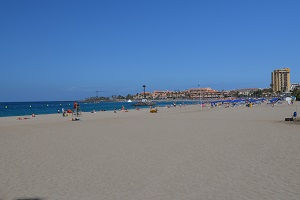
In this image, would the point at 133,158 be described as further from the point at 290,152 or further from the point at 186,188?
the point at 290,152

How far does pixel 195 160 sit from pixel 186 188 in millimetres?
2699

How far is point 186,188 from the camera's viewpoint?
19.5ft

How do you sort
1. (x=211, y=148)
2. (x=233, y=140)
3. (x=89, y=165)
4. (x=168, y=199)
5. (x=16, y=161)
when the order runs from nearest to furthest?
(x=168, y=199)
(x=89, y=165)
(x=16, y=161)
(x=211, y=148)
(x=233, y=140)

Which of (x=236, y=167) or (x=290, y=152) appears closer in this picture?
(x=236, y=167)

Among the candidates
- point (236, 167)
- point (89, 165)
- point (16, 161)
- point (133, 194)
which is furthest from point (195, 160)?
point (16, 161)

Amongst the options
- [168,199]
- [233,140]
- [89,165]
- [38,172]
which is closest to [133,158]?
[89,165]

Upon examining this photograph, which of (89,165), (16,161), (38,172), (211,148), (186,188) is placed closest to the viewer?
(186,188)

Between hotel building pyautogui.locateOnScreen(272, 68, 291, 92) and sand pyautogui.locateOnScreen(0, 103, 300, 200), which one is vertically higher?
hotel building pyautogui.locateOnScreen(272, 68, 291, 92)

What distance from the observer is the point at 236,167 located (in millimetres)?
7621

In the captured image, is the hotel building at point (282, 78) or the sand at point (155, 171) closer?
the sand at point (155, 171)

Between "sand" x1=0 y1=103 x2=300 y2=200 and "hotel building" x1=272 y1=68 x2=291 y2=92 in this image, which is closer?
"sand" x1=0 y1=103 x2=300 y2=200

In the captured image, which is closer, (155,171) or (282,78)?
(155,171)

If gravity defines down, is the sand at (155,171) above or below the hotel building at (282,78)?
below

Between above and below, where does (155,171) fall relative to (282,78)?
below
